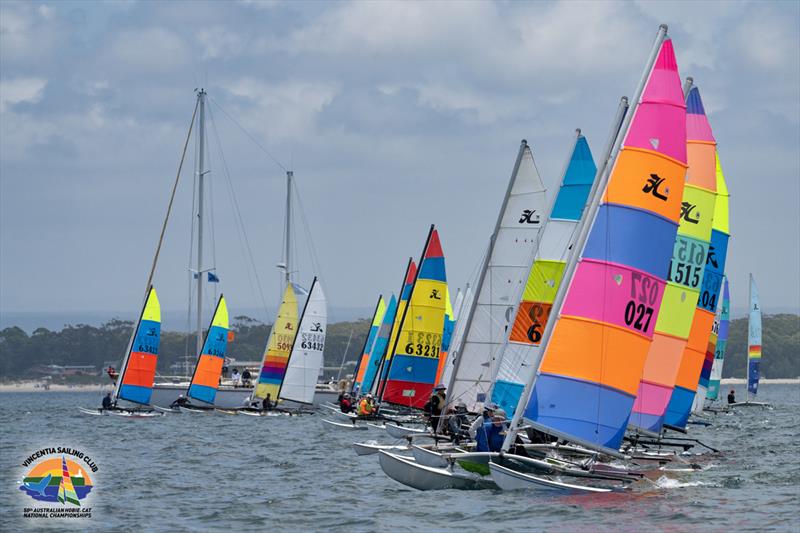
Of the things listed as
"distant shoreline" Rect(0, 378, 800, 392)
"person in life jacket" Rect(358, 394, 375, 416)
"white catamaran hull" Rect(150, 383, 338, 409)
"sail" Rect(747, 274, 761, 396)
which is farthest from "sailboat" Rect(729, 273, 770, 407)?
"distant shoreline" Rect(0, 378, 800, 392)

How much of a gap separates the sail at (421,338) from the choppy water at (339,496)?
5.06ft

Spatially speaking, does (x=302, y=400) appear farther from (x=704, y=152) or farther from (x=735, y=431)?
(x=704, y=152)

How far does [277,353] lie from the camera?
4997 cm

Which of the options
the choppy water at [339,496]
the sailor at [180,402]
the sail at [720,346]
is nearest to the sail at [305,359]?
the sailor at [180,402]

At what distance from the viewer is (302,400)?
48.8 metres

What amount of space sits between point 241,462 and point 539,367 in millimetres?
10716

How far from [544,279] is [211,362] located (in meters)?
24.2

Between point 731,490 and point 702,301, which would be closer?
point 731,490

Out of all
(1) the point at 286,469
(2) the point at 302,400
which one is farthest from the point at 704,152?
(2) the point at 302,400

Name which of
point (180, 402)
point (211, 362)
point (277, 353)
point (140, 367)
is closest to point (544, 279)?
point (140, 367)

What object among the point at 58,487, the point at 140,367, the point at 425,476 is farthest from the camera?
the point at 140,367

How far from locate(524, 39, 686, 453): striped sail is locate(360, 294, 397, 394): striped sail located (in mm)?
27214

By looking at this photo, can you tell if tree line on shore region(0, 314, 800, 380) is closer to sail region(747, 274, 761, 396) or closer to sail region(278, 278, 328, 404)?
sail region(747, 274, 761, 396)

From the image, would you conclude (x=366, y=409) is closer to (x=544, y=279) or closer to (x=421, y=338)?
(x=421, y=338)
